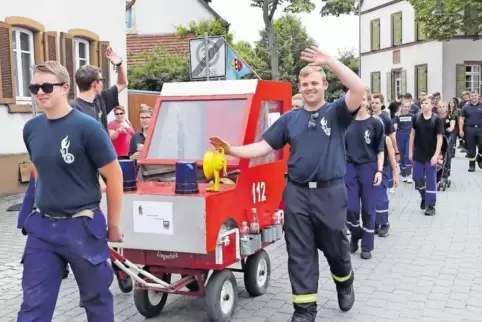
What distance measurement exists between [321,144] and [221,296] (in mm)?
1406

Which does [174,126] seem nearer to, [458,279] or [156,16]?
[458,279]

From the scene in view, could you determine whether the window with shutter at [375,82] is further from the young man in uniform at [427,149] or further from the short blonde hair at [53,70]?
the short blonde hair at [53,70]

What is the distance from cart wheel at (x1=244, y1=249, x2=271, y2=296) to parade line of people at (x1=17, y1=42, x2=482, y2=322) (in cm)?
70

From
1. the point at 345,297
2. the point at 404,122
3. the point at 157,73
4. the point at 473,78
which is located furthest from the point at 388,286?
the point at 473,78

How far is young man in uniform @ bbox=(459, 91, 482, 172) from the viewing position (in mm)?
16172

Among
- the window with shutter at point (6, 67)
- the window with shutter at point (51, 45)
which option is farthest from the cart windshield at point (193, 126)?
the window with shutter at point (51, 45)

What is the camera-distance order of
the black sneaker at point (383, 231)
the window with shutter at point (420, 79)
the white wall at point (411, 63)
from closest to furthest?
1. the black sneaker at point (383, 231)
2. the white wall at point (411, 63)
3. the window with shutter at point (420, 79)

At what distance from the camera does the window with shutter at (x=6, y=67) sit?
12.3 m

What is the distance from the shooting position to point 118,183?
12.8 feet

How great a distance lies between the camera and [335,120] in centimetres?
484

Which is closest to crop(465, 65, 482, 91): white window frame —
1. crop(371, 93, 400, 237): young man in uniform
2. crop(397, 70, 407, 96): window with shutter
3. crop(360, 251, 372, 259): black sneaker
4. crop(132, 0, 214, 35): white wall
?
crop(397, 70, 407, 96): window with shutter

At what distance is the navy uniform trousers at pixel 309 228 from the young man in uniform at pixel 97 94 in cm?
158

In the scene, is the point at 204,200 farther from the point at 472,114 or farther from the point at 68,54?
the point at 472,114

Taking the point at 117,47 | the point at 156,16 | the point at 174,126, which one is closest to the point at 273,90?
the point at 174,126
